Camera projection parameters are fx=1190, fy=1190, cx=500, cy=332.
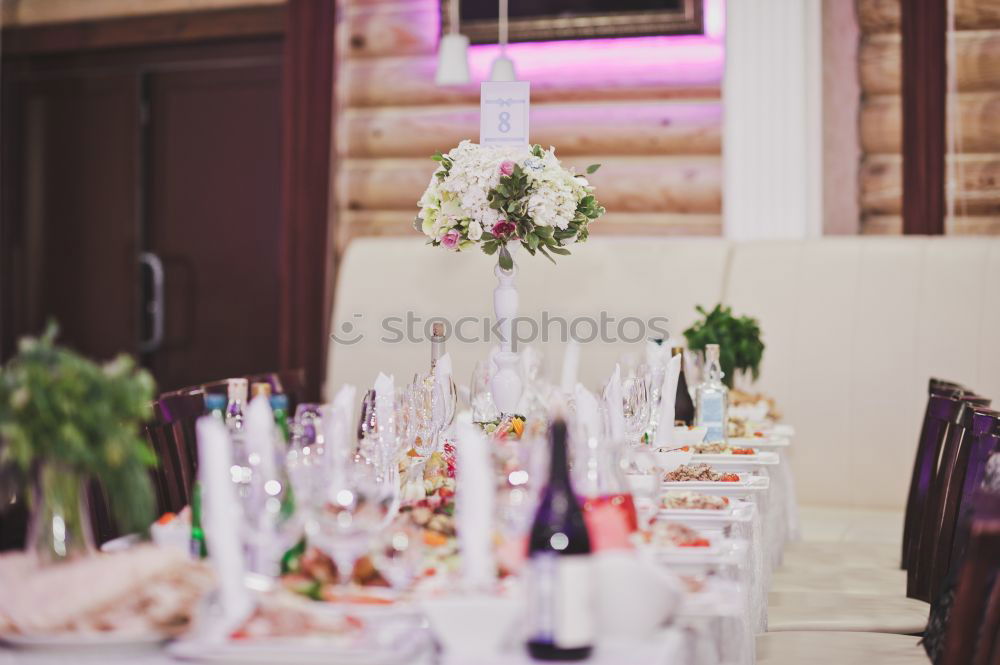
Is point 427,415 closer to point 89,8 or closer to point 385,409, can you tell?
point 385,409

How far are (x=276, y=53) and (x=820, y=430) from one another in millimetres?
3255

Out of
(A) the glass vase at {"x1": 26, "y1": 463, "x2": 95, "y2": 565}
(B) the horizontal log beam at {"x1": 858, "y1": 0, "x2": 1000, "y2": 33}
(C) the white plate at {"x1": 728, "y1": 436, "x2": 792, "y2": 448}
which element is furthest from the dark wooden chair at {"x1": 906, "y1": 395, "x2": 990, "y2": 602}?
(B) the horizontal log beam at {"x1": 858, "y1": 0, "x2": 1000, "y2": 33}

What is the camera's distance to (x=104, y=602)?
1.48 metres

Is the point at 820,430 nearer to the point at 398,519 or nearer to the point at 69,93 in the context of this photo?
the point at 398,519

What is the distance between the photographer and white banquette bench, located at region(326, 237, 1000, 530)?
448 centimetres

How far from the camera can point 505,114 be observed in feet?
10.1

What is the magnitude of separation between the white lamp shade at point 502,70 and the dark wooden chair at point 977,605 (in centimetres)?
353

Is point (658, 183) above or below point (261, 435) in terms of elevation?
above

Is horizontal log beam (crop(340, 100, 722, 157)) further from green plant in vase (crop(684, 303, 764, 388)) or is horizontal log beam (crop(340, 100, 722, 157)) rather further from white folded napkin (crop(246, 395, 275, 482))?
white folded napkin (crop(246, 395, 275, 482))

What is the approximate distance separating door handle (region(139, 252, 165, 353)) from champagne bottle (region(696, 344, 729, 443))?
3.76m

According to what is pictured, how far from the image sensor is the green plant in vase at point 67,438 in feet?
4.83

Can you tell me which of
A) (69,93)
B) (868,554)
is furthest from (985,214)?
(69,93)

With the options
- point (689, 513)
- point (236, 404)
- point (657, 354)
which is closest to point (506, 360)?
point (657, 354)

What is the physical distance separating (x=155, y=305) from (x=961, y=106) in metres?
3.99
